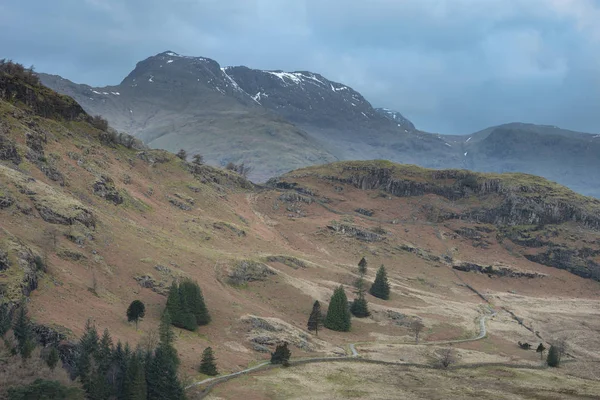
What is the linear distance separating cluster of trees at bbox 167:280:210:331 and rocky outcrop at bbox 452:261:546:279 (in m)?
123

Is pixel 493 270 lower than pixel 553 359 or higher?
higher

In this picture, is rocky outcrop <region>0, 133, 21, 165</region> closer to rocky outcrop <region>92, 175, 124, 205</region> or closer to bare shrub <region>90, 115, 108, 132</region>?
rocky outcrop <region>92, 175, 124, 205</region>

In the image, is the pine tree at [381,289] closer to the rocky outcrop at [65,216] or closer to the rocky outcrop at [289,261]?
the rocky outcrop at [289,261]

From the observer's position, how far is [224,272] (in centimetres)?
12206

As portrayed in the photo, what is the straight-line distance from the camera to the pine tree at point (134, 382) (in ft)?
193

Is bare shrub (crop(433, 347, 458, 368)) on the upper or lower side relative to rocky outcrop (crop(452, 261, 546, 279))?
lower

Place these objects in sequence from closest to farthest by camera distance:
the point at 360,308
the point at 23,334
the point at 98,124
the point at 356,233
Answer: the point at 23,334 → the point at 360,308 → the point at 98,124 → the point at 356,233

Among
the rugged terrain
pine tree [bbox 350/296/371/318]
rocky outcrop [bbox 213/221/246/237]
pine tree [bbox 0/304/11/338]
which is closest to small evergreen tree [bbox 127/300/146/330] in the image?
the rugged terrain

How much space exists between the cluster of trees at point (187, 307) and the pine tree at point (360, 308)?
42.6m

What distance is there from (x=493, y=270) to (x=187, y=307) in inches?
5397

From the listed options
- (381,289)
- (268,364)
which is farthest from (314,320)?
(381,289)

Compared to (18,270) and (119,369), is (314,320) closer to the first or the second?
(119,369)

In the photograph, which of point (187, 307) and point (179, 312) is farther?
point (187, 307)

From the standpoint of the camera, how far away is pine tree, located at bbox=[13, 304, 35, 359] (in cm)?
5591
